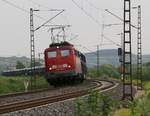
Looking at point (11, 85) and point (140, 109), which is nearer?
point (140, 109)

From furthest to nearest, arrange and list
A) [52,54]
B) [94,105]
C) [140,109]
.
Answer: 1. [52,54]
2. [140,109]
3. [94,105]

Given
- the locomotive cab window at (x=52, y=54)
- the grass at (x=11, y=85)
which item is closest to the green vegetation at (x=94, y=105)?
the locomotive cab window at (x=52, y=54)

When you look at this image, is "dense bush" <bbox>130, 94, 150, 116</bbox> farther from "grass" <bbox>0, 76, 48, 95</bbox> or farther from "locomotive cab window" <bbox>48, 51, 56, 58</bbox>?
"grass" <bbox>0, 76, 48, 95</bbox>

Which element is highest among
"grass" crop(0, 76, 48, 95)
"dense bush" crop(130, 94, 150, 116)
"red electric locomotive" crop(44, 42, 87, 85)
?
"red electric locomotive" crop(44, 42, 87, 85)

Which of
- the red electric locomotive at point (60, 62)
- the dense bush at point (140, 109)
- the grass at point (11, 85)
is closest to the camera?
the dense bush at point (140, 109)

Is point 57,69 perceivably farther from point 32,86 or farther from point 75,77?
point 32,86

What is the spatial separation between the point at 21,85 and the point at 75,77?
241 inches

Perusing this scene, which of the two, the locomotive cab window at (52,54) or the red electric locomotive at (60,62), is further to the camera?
the locomotive cab window at (52,54)

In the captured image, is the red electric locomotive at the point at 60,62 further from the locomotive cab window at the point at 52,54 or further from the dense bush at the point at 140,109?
the dense bush at the point at 140,109

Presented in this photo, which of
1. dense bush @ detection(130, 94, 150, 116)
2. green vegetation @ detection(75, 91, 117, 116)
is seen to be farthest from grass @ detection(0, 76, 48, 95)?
green vegetation @ detection(75, 91, 117, 116)

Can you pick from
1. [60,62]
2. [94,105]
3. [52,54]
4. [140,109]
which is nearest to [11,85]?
[52,54]

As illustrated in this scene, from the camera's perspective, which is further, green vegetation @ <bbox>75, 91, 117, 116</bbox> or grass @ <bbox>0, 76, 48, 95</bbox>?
grass @ <bbox>0, 76, 48, 95</bbox>

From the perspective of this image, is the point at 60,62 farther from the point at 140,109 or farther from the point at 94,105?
the point at 94,105

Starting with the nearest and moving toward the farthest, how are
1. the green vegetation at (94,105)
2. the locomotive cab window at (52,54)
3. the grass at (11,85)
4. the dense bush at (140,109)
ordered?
the green vegetation at (94,105) → the dense bush at (140,109) → the locomotive cab window at (52,54) → the grass at (11,85)
